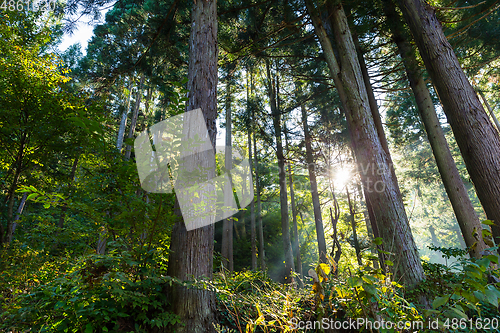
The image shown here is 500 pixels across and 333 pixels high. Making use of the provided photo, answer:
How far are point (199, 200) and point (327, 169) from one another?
26.0ft

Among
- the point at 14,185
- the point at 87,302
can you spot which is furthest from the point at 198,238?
the point at 14,185

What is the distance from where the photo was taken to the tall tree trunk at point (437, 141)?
4375 mm

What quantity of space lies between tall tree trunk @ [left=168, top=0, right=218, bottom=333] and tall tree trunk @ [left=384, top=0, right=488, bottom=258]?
4406mm

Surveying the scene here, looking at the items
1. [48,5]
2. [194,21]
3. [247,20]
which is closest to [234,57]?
[247,20]

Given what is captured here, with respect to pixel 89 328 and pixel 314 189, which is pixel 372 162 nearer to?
pixel 89 328

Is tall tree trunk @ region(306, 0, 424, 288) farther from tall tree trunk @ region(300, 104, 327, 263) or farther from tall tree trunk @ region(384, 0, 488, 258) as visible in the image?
tall tree trunk @ region(300, 104, 327, 263)

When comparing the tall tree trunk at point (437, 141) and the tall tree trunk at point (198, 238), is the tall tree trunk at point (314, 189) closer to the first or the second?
the tall tree trunk at point (437, 141)

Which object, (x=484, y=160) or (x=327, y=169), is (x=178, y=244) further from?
(x=327, y=169)

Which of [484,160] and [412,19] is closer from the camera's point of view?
[484,160]

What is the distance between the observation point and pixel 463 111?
319cm

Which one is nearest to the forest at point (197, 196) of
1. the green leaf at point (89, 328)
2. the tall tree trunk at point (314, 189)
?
the green leaf at point (89, 328)

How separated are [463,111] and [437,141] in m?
2.10

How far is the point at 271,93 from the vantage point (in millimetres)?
10164

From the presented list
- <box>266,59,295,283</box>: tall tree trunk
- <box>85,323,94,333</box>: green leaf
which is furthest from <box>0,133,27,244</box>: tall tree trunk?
<box>266,59,295,283</box>: tall tree trunk
